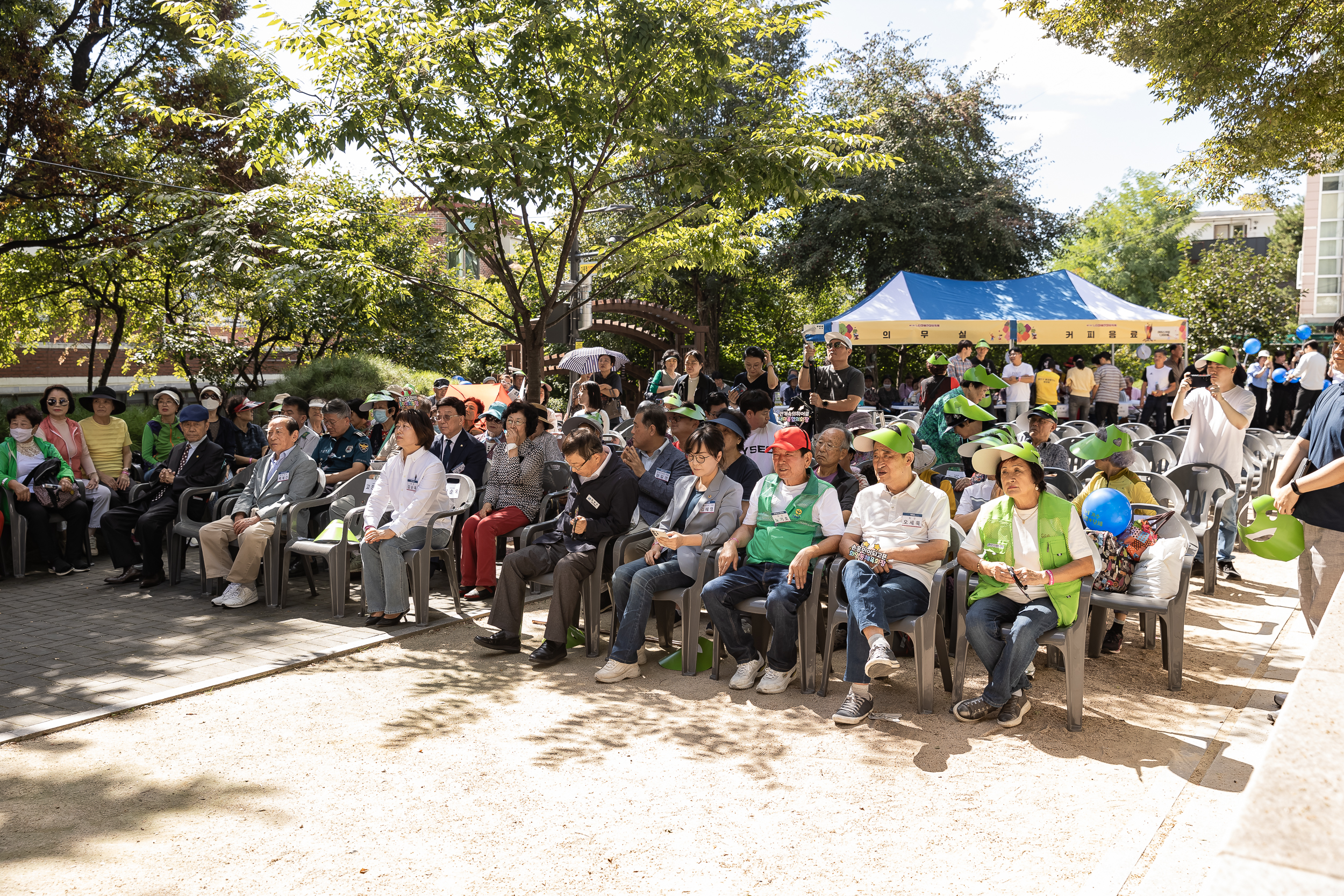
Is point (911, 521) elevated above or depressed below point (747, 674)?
above

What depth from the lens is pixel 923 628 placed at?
16.2 ft

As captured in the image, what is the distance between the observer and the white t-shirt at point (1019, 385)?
1554 cm

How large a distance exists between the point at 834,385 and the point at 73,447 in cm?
700

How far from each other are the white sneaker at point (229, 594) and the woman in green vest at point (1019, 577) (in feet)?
17.5

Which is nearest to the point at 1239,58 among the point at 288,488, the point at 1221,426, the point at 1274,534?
the point at 1221,426

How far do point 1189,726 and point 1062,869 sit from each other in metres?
1.75

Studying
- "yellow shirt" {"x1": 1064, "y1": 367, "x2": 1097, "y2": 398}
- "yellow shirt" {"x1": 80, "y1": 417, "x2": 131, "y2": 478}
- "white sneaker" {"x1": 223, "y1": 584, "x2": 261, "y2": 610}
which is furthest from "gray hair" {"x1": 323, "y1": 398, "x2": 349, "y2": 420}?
"yellow shirt" {"x1": 1064, "y1": 367, "x2": 1097, "y2": 398}

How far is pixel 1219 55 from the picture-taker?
38.2 ft

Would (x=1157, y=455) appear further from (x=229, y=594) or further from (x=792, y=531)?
(x=229, y=594)

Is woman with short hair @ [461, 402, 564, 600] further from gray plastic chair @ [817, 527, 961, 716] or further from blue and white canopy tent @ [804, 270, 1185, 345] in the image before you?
blue and white canopy tent @ [804, 270, 1185, 345]

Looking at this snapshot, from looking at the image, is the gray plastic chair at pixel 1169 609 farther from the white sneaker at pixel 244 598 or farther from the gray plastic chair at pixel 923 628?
the white sneaker at pixel 244 598

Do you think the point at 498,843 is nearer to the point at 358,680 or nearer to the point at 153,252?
the point at 358,680

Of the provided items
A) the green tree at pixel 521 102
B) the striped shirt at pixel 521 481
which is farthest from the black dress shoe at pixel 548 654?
the green tree at pixel 521 102

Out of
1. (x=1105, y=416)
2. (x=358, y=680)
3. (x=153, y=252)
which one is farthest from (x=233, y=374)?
(x=1105, y=416)
